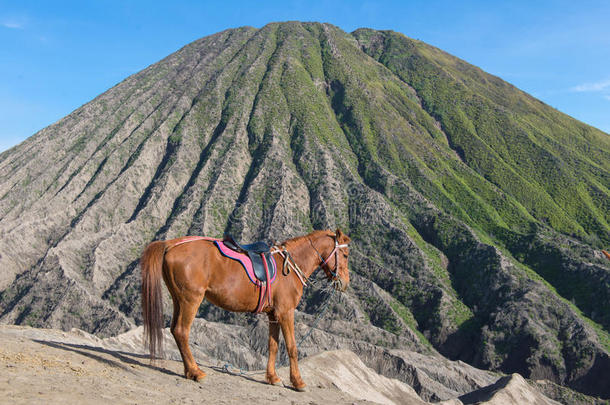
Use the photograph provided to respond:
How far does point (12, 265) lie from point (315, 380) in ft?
170

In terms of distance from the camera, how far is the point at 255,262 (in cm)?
943

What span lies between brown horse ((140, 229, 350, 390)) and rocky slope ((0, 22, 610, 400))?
94.6 feet

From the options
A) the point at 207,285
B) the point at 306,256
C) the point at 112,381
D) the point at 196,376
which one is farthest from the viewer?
the point at 306,256

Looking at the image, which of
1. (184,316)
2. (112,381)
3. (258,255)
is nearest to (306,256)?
(258,255)

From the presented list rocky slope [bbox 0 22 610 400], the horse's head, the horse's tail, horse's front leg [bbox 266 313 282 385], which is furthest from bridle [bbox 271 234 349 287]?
rocky slope [bbox 0 22 610 400]

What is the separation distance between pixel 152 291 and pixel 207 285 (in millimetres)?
1127

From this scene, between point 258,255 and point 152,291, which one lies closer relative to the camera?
point 152,291

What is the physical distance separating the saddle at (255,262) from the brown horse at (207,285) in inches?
5.2

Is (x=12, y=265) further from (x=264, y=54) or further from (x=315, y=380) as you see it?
(x=264, y=54)

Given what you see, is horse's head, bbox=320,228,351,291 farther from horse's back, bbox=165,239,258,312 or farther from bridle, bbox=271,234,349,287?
horse's back, bbox=165,239,258,312

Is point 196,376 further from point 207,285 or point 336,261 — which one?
point 336,261

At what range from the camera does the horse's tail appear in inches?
339

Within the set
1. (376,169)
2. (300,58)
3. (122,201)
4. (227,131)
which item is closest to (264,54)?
(300,58)

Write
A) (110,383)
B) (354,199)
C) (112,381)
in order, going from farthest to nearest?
1. (354,199)
2. (112,381)
3. (110,383)
